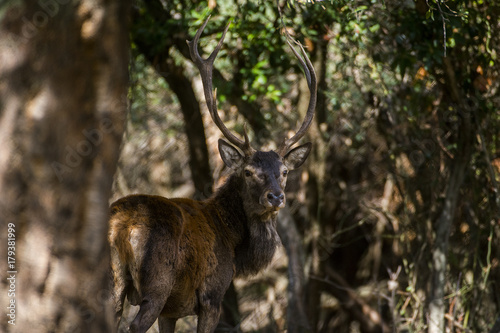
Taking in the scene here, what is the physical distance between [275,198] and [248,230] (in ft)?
1.80

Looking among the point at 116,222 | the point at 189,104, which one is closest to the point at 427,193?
the point at 189,104

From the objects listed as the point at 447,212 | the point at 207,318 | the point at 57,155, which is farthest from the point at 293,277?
the point at 57,155

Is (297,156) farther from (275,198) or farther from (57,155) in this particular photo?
(57,155)

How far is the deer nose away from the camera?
5.94 metres

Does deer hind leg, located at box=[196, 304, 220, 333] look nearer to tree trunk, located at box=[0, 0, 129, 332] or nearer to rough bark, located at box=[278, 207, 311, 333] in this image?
tree trunk, located at box=[0, 0, 129, 332]

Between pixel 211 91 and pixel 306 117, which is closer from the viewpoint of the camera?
pixel 211 91

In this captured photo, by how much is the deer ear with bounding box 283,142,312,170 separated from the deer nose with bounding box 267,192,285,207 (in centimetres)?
91

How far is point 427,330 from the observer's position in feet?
26.9

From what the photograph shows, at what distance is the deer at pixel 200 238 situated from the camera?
4836 millimetres

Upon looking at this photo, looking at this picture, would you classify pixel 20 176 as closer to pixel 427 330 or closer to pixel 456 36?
pixel 456 36

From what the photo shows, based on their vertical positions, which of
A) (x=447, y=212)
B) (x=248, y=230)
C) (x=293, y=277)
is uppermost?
(x=248, y=230)

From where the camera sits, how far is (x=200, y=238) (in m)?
5.48

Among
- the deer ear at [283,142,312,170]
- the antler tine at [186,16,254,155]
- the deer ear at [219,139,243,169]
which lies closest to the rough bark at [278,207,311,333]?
the deer ear at [283,142,312,170]

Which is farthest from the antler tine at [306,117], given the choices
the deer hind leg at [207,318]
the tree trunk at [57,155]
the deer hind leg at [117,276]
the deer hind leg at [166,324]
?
the tree trunk at [57,155]
